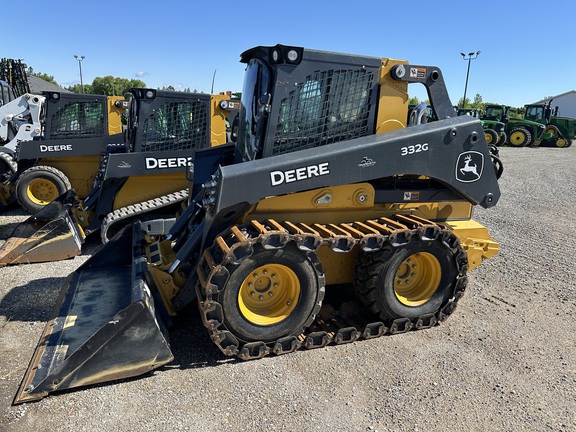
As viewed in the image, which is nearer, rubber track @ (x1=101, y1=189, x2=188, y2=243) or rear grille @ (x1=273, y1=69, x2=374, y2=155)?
rear grille @ (x1=273, y1=69, x2=374, y2=155)

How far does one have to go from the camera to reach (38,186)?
30.8ft

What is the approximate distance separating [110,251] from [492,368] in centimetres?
437

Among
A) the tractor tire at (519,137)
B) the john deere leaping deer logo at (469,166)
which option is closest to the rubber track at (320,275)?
the john deere leaping deer logo at (469,166)

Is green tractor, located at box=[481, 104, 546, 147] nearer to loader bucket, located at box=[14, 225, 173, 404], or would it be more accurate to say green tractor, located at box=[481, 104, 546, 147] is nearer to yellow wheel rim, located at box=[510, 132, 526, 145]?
yellow wheel rim, located at box=[510, 132, 526, 145]

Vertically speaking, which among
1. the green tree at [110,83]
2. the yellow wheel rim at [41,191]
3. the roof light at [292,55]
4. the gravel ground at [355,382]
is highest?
the green tree at [110,83]

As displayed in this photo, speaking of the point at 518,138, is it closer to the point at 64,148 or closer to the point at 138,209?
the point at 64,148

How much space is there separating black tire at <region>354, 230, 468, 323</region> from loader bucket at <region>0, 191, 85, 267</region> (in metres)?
4.43

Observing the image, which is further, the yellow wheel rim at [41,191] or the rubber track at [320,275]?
the yellow wheel rim at [41,191]

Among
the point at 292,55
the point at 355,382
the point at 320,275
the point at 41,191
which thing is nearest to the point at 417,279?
the point at 320,275

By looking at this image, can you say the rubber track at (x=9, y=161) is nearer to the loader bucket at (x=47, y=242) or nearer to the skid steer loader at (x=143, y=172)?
the skid steer loader at (x=143, y=172)

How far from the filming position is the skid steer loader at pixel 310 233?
3.79 meters

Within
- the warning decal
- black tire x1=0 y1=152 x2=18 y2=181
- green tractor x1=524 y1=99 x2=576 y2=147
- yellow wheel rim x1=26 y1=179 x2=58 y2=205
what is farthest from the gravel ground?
green tractor x1=524 y1=99 x2=576 y2=147

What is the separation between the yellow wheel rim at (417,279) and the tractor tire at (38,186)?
7431mm

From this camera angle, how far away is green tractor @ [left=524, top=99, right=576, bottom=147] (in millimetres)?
27500
